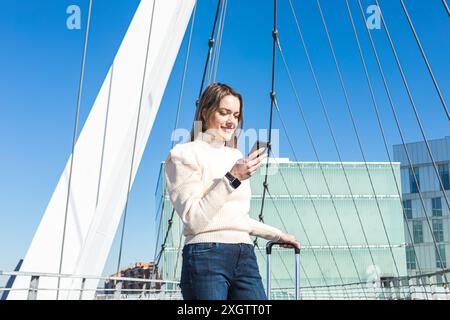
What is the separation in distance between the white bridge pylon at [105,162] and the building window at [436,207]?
33951 millimetres

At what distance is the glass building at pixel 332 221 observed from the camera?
22.8 metres

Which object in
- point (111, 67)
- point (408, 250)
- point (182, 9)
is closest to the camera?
point (111, 67)

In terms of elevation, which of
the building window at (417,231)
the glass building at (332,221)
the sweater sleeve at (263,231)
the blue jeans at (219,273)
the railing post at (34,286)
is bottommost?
the blue jeans at (219,273)

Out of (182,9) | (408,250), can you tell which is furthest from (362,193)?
(182,9)

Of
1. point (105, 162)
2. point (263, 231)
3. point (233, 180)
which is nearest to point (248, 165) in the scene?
point (233, 180)

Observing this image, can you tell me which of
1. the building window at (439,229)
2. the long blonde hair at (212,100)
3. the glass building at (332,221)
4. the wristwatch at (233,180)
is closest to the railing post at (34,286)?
the long blonde hair at (212,100)

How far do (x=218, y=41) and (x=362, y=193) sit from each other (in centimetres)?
1719

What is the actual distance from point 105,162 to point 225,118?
2059 millimetres

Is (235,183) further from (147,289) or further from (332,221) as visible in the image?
(332,221)

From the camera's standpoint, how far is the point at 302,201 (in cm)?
2392

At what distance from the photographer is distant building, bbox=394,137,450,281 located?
34.8 m

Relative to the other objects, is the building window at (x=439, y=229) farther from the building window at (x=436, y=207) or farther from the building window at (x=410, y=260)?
the building window at (x=410, y=260)
